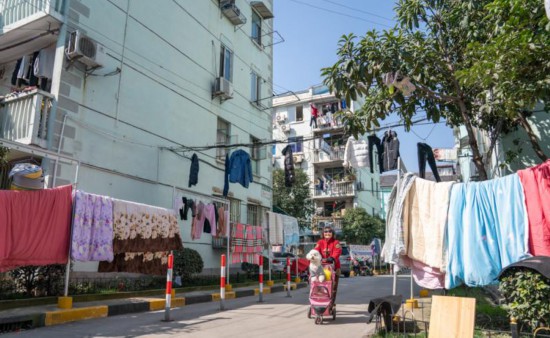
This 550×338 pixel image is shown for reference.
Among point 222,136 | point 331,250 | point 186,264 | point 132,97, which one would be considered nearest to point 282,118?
point 222,136

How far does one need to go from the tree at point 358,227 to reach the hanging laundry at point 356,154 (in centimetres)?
2285

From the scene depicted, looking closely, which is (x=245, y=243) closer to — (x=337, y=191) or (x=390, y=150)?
(x=390, y=150)

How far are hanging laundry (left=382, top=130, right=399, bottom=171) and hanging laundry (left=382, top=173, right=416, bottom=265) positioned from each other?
4.45m

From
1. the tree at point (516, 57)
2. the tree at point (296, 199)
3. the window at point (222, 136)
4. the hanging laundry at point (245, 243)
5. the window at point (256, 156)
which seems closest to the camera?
the tree at point (516, 57)

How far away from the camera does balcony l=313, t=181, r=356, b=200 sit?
1463 inches

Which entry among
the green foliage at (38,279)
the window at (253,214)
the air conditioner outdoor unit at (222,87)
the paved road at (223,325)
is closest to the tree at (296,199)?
the window at (253,214)

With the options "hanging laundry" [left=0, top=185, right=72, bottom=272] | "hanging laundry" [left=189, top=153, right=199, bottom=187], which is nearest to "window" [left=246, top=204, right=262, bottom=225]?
"hanging laundry" [left=189, top=153, right=199, bottom=187]

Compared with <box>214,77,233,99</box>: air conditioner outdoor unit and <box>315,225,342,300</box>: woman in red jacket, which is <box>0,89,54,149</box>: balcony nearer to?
<box>315,225,342,300</box>: woman in red jacket

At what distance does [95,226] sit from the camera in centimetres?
920

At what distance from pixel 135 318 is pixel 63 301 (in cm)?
143

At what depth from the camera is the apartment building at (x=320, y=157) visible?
36844mm

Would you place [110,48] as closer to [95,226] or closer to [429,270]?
[95,226]

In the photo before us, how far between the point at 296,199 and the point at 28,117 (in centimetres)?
2133

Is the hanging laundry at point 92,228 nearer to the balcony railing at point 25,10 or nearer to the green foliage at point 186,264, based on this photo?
the green foliage at point 186,264
